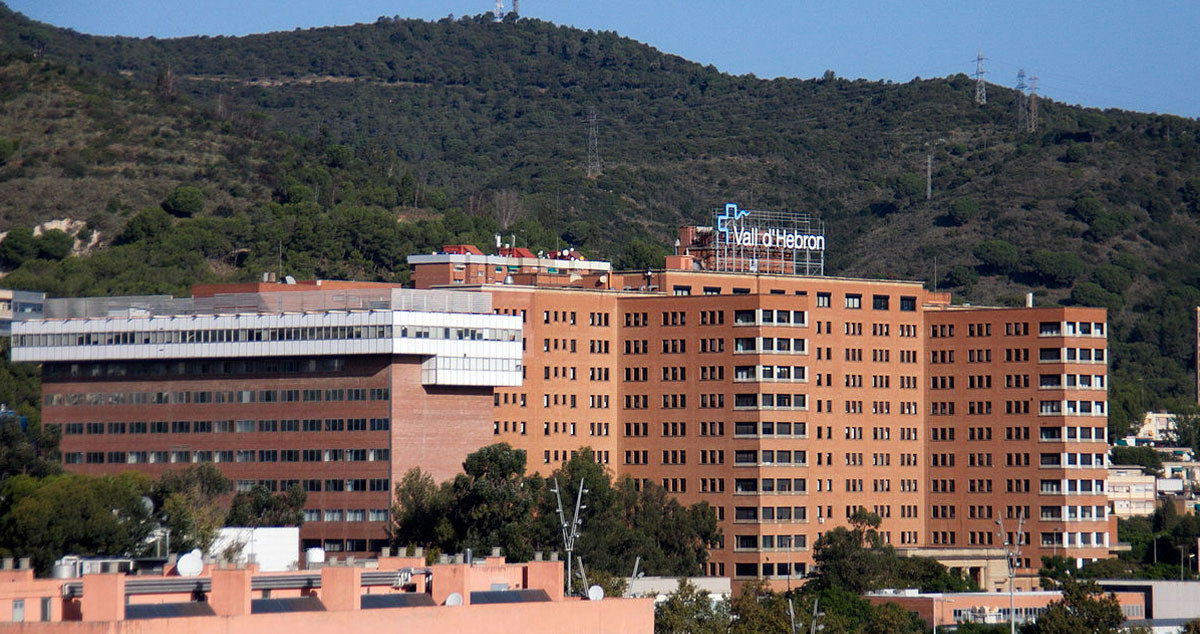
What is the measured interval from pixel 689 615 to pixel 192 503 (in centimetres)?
4382

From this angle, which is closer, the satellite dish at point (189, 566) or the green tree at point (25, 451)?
the satellite dish at point (189, 566)

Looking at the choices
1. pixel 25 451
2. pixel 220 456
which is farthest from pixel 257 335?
pixel 25 451

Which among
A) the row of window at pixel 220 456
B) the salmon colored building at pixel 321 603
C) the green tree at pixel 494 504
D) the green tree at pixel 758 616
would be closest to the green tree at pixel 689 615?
the green tree at pixel 758 616

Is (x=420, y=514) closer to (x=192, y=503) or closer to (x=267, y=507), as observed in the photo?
(x=267, y=507)

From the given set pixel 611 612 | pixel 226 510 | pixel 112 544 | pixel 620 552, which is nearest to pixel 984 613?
pixel 620 552

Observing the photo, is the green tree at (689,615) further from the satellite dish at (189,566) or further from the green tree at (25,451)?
the green tree at (25,451)

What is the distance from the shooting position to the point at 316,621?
89188 mm

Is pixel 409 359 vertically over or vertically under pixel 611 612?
over

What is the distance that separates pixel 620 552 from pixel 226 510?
1234 inches

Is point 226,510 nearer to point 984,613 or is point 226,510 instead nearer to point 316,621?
point 984,613

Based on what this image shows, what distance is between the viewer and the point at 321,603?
91.1 m

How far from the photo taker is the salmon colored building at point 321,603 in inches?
3327

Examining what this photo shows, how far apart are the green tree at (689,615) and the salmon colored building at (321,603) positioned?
3184 cm

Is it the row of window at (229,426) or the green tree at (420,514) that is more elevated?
the row of window at (229,426)
